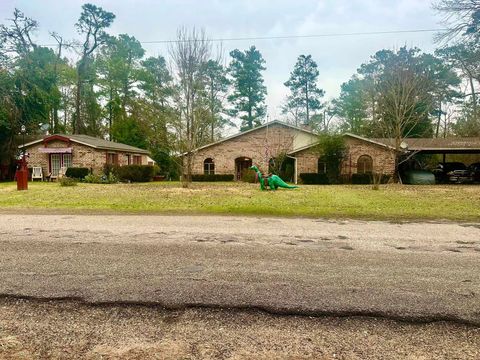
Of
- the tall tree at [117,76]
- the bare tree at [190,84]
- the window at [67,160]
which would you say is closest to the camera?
the bare tree at [190,84]

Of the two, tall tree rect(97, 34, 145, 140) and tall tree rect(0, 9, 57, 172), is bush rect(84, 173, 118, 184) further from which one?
Result: tall tree rect(97, 34, 145, 140)

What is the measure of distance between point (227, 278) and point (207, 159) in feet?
89.4

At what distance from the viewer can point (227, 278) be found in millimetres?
4121

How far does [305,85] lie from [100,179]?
1294 inches

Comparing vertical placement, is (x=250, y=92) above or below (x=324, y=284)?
above

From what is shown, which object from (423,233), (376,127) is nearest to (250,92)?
(376,127)

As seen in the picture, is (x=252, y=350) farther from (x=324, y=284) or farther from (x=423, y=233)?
(x=423, y=233)

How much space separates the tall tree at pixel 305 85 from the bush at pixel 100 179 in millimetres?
29873

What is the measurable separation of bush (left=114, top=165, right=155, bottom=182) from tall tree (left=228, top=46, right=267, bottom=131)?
64.5 ft

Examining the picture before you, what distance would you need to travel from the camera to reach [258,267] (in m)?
4.58

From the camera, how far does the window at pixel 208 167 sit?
1222 inches

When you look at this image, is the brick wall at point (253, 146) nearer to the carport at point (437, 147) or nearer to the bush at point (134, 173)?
the bush at point (134, 173)

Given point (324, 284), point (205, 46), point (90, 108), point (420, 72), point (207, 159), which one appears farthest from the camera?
point (90, 108)

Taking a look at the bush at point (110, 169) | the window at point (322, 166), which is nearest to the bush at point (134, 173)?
the bush at point (110, 169)
